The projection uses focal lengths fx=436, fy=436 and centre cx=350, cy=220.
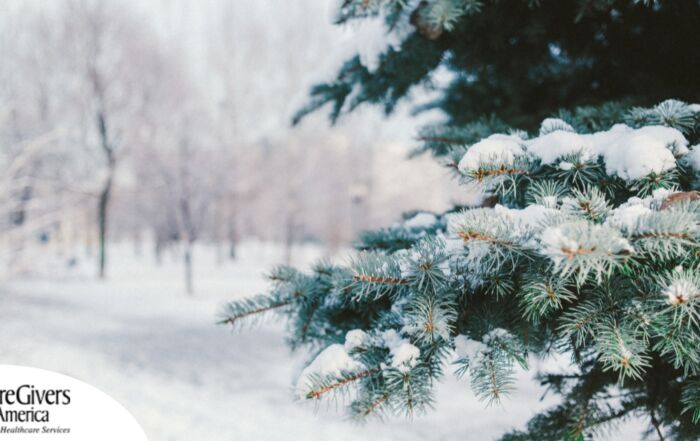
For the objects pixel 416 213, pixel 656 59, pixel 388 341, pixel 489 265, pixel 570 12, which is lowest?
pixel 388 341

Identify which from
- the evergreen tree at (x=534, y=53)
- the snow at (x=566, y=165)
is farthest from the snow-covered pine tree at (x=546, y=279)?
the evergreen tree at (x=534, y=53)

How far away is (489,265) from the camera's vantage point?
1021mm

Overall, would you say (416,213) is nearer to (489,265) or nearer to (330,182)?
(489,265)

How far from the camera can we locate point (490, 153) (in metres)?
1.05

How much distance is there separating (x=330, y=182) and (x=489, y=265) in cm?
1937

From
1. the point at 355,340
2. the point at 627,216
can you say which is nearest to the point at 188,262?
the point at 355,340

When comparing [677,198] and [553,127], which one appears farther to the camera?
[553,127]

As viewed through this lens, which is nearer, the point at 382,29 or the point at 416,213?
the point at 382,29

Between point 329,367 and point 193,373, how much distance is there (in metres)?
4.28

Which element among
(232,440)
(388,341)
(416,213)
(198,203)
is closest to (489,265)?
(388,341)

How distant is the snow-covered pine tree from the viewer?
852 millimetres

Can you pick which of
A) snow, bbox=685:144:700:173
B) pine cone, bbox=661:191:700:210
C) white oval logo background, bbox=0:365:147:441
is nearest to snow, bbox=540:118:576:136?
snow, bbox=685:144:700:173

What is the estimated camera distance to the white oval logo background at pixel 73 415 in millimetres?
1832

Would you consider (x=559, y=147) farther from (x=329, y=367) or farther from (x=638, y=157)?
(x=329, y=367)
